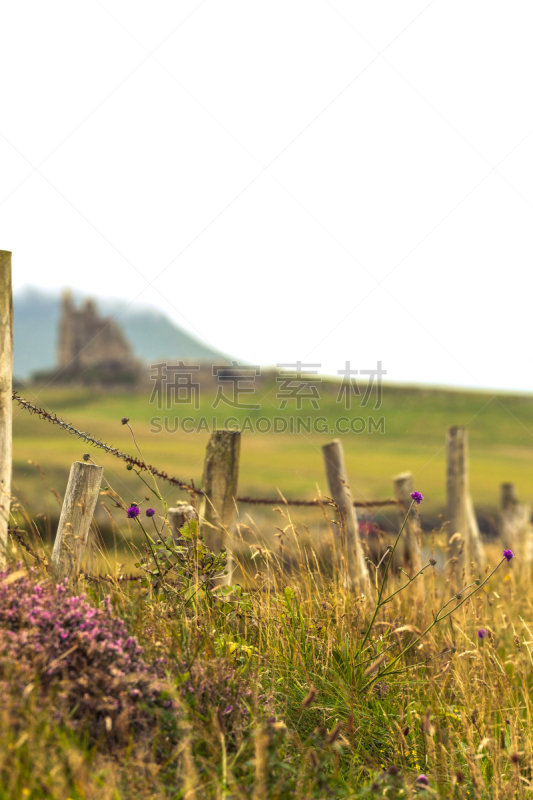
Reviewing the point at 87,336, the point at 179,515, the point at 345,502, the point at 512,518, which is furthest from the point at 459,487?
the point at 87,336

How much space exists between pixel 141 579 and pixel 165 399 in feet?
161

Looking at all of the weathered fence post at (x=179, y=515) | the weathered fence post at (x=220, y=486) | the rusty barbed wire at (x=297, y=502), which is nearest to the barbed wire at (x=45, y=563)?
the weathered fence post at (x=179, y=515)

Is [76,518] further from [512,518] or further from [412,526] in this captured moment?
[512,518]

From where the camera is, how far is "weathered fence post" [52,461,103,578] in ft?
10.5

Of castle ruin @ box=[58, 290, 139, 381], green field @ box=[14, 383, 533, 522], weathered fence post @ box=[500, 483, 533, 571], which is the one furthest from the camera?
castle ruin @ box=[58, 290, 139, 381]

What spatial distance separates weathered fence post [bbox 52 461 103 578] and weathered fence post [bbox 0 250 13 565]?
0.35 m

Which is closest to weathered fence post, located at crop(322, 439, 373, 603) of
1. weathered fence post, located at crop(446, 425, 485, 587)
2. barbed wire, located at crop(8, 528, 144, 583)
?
barbed wire, located at crop(8, 528, 144, 583)

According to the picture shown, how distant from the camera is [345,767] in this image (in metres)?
2.77

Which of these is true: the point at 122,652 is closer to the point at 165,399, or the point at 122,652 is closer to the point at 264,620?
the point at 264,620

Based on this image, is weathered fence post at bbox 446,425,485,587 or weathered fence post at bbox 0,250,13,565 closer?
weathered fence post at bbox 0,250,13,565

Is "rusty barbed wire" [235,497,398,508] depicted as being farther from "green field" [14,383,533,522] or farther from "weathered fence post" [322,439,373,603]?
"green field" [14,383,533,522]

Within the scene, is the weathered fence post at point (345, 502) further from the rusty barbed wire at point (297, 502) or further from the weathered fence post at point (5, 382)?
the weathered fence post at point (5, 382)

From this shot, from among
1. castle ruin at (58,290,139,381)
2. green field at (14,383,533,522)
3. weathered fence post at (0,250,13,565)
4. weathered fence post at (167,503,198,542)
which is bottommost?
green field at (14,383,533,522)

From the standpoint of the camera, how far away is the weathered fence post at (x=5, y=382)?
3.30 m
